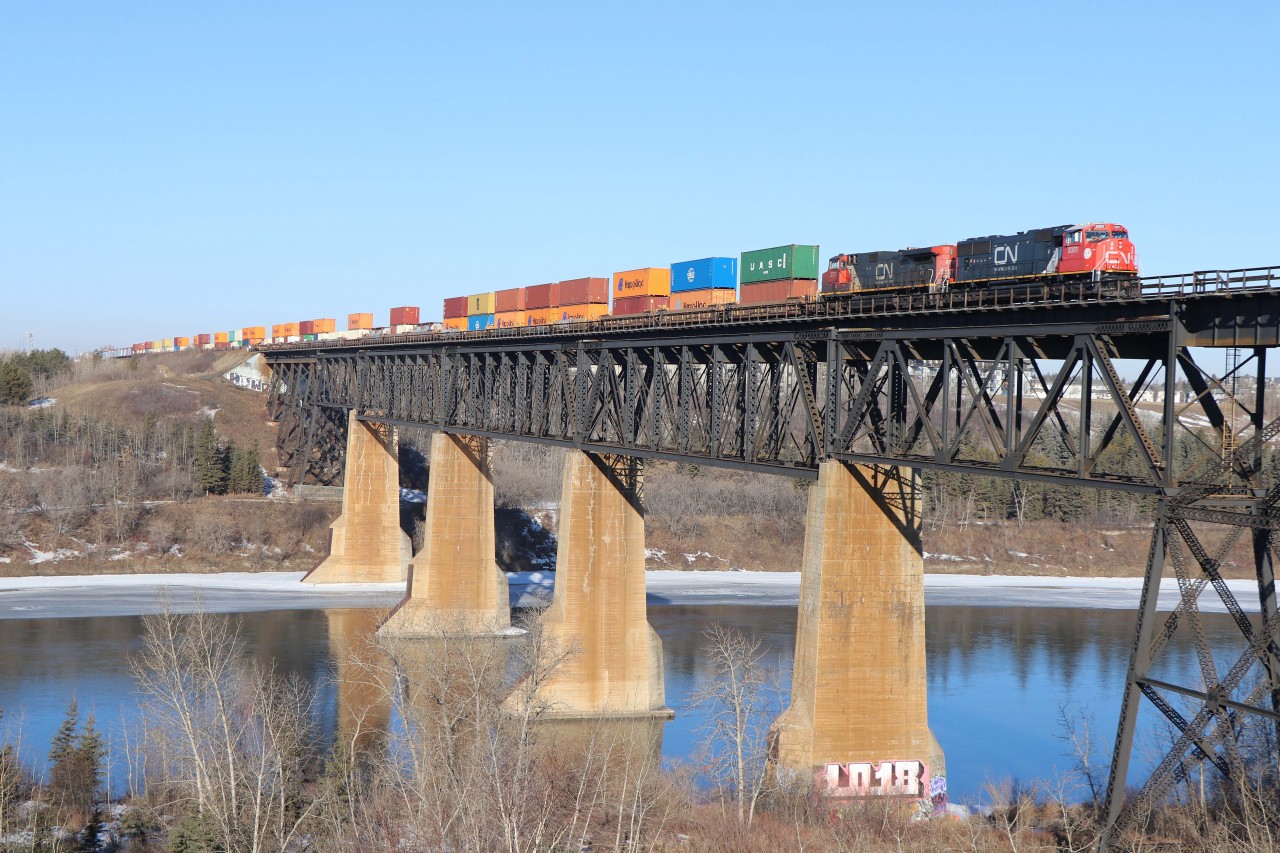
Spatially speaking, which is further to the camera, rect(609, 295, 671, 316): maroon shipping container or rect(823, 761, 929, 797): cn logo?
rect(609, 295, 671, 316): maroon shipping container

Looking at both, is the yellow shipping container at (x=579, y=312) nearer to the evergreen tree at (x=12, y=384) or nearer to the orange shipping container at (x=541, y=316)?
the orange shipping container at (x=541, y=316)

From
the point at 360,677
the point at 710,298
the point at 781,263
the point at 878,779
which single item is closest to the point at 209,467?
the point at 360,677

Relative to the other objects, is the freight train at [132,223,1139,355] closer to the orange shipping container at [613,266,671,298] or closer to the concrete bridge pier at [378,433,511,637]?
Answer: the orange shipping container at [613,266,671,298]

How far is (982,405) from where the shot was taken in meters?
30.3

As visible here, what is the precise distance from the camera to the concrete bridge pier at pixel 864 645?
34.6 m

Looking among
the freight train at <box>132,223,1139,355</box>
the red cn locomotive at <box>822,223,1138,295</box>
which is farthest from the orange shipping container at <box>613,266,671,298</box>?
the red cn locomotive at <box>822,223,1138,295</box>

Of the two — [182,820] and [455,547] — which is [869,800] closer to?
[182,820]

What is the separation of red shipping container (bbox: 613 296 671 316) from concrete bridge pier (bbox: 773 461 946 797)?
1912 cm

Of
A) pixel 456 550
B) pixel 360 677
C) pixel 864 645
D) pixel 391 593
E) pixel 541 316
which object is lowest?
pixel 360 677

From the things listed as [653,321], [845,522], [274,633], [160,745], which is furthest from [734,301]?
[274,633]

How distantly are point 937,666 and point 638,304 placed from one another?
2318 centimetres

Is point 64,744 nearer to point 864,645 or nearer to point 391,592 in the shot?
point 864,645

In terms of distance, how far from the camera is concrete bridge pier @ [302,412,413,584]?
8431 cm

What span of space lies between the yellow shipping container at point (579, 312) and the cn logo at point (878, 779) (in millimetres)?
28524
